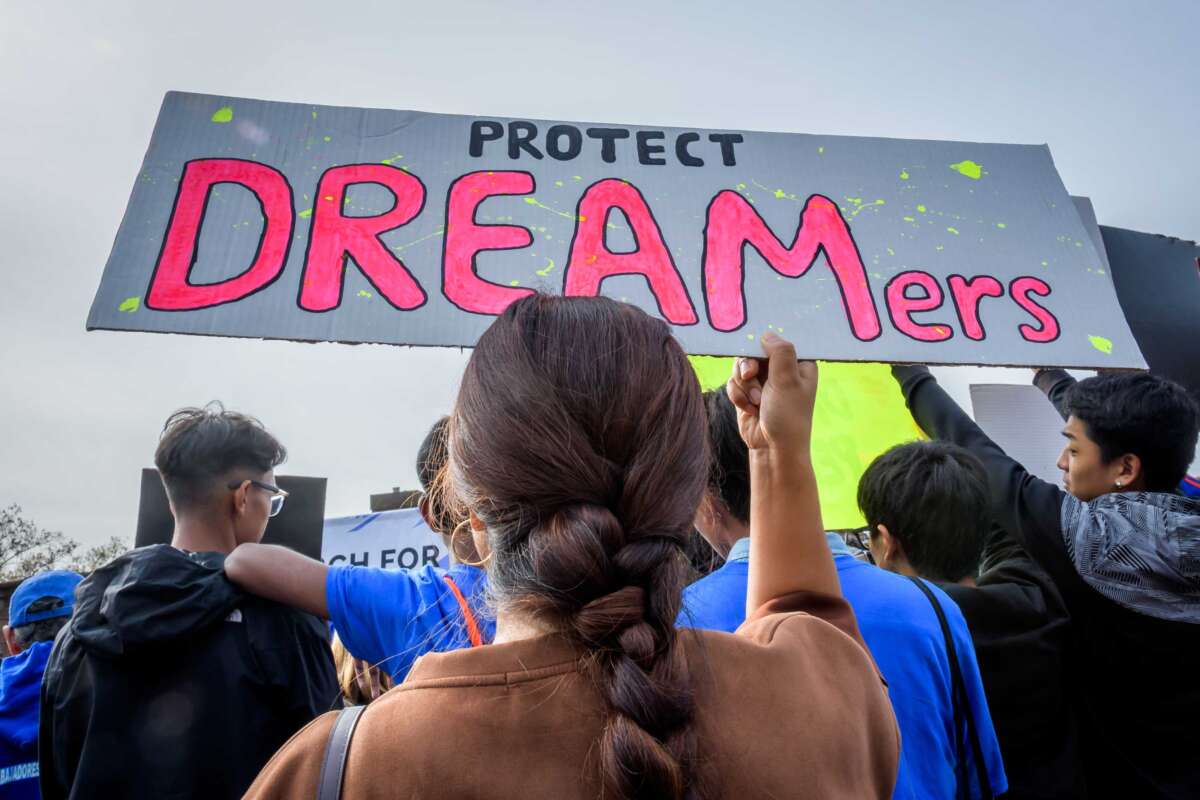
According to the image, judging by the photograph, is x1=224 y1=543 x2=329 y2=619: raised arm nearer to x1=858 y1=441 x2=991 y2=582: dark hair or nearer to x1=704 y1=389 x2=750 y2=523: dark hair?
x1=704 y1=389 x2=750 y2=523: dark hair

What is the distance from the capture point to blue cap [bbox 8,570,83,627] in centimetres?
296

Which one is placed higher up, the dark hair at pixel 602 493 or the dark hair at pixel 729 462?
the dark hair at pixel 729 462

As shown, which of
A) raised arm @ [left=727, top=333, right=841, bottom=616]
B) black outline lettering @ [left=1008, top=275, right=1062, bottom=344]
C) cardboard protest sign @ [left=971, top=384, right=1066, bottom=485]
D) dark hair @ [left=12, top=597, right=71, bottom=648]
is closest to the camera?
raised arm @ [left=727, top=333, right=841, bottom=616]

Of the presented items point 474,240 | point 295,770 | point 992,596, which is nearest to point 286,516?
point 474,240

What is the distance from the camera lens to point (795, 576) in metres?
1.03

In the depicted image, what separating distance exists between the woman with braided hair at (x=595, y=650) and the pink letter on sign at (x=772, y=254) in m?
1.02

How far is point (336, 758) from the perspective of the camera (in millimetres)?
697

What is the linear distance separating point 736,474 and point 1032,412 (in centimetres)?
165

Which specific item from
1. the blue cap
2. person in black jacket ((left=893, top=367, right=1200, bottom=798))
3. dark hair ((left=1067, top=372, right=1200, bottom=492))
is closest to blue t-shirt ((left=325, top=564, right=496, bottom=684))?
person in black jacket ((left=893, top=367, right=1200, bottom=798))

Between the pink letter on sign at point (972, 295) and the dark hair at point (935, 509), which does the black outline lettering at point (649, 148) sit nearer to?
the pink letter on sign at point (972, 295)

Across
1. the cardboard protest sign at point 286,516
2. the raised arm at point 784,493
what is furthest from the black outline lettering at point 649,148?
the cardboard protest sign at point 286,516

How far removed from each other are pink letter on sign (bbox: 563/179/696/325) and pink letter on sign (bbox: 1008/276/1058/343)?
0.85 meters

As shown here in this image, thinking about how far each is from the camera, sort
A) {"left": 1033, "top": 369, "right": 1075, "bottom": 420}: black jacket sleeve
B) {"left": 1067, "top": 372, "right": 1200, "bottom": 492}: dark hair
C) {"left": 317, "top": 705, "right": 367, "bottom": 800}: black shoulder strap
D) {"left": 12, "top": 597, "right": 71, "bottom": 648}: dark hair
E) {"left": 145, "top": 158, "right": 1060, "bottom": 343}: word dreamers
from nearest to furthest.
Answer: {"left": 317, "top": 705, "right": 367, "bottom": 800}: black shoulder strap < {"left": 145, "top": 158, "right": 1060, "bottom": 343}: word dreamers < {"left": 1067, "top": 372, "right": 1200, "bottom": 492}: dark hair < {"left": 1033, "top": 369, "right": 1075, "bottom": 420}: black jacket sleeve < {"left": 12, "top": 597, "right": 71, "bottom": 648}: dark hair

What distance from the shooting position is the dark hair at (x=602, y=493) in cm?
71
